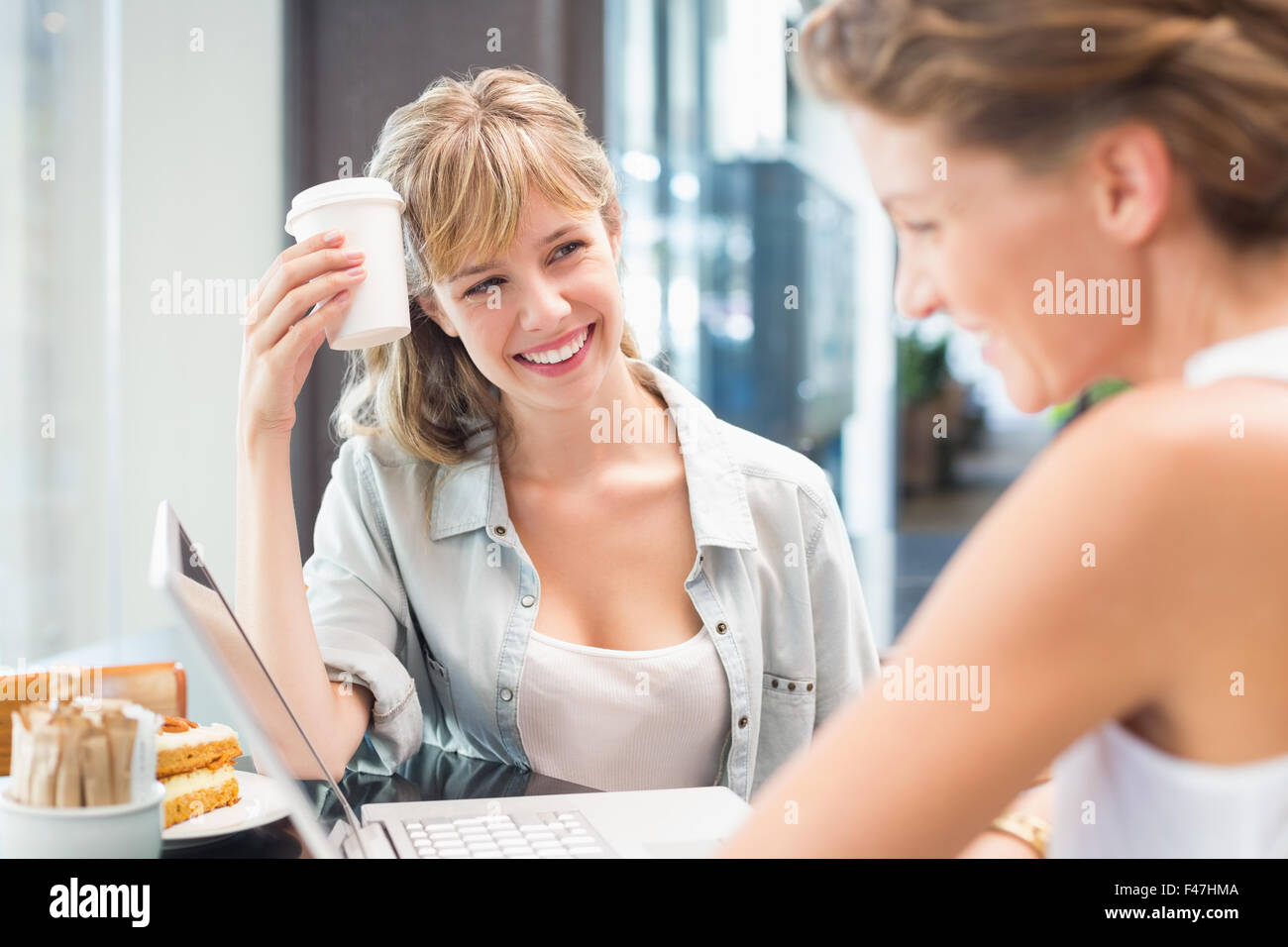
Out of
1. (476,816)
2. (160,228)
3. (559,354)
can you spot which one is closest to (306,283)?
(559,354)

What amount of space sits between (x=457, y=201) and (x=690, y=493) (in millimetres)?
519

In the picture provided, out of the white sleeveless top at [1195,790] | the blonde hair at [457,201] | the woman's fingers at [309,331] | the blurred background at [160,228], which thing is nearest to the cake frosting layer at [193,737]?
the woman's fingers at [309,331]

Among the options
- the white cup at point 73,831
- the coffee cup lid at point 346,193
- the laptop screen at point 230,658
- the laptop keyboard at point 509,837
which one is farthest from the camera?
the coffee cup lid at point 346,193

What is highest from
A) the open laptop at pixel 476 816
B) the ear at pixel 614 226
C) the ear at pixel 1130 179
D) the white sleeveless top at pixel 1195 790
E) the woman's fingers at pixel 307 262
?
the ear at pixel 614 226

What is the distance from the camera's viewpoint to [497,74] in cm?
157

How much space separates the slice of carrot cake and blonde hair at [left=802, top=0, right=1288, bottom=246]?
2.82 ft

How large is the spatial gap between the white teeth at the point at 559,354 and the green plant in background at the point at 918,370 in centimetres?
489

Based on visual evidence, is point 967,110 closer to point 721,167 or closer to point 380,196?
point 380,196

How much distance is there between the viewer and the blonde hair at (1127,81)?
1.86 feet

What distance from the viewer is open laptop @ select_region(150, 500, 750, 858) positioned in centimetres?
86

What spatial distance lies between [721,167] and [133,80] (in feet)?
9.35

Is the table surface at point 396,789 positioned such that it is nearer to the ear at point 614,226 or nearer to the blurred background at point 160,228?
the ear at point 614,226

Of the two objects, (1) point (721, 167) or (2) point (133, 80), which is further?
(1) point (721, 167)
